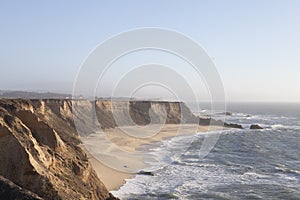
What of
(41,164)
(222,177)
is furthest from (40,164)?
(222,177)

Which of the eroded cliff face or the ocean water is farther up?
the eroded cliff face

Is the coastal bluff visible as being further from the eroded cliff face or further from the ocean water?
the ocean water

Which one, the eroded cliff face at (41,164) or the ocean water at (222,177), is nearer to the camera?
the eroded cliff face at (41,164)

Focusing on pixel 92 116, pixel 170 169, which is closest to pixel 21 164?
pixel 170 169

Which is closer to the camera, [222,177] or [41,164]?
[41,164]

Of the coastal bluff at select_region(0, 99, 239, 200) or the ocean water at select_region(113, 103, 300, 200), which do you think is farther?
the ocean water at select_region(113, 103, 300, 200)

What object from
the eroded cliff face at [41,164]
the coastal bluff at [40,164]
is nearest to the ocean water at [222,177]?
the coastal bluff at [40,164]

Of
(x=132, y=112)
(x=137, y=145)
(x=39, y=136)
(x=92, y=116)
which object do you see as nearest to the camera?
(x=39, y=136)

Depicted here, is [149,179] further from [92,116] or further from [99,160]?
[92,116]

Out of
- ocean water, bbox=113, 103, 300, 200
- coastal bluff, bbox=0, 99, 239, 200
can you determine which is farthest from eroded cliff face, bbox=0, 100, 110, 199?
ocean water, bbox=113, 103, 300, 200

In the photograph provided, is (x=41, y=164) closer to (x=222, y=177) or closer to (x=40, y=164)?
(x=40, y=164)

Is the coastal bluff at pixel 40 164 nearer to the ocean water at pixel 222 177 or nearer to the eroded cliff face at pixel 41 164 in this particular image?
the eroded cliff face at pixel 41 164
